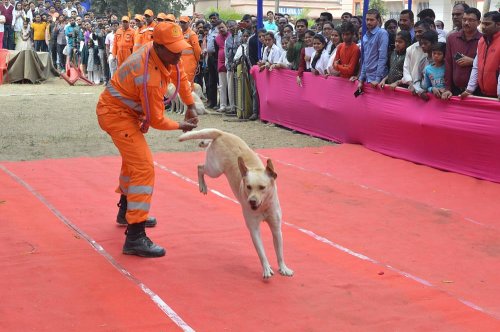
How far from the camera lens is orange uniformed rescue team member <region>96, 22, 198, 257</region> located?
5977 mm

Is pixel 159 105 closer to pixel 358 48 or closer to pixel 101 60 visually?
pixel 358 48

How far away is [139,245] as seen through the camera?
6172 mm

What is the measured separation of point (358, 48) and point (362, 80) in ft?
2.07

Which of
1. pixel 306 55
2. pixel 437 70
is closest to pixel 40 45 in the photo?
pixel 306 55

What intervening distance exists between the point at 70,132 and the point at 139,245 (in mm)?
7555

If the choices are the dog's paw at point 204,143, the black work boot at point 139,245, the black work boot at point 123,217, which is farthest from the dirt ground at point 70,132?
the black work boot at point 139,245

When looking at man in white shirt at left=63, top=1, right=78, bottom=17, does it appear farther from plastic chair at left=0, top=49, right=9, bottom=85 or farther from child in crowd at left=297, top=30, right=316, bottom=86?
child in crowd at left=297, top=30, right=316, bottom=86

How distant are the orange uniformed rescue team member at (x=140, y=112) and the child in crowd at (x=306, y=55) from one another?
7.31 m

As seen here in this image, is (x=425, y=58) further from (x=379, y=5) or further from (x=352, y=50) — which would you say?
(x=379, y=5)

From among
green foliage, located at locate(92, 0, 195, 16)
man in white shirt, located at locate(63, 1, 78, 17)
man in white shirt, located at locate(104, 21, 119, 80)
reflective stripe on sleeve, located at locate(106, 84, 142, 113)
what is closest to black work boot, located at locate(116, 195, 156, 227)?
reflective stripe on sleeve, located at locate(106, 84, 142, 113)

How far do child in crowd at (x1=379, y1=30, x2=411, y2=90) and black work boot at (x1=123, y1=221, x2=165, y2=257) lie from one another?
5.80 metres

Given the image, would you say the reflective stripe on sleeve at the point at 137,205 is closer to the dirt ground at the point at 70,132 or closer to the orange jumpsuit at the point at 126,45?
the dirt ground at the point at 70,132

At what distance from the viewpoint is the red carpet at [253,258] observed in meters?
4.96

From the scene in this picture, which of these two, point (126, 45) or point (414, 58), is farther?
point (126, 45)
